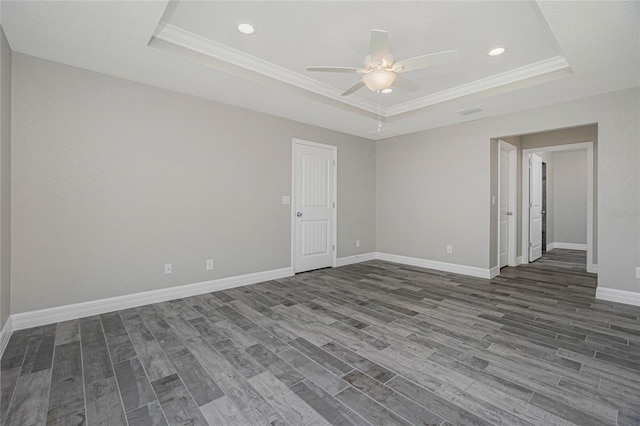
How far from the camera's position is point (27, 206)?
2.70 meters

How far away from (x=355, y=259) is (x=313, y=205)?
1529 mm

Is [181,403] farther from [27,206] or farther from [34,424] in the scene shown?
[27,206]

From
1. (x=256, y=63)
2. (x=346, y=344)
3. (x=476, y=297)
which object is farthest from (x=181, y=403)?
(x=476, y=297)

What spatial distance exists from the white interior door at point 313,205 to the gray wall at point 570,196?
6581mm

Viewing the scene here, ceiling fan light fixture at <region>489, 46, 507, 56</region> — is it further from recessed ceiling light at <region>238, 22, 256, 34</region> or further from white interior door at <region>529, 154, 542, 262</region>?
white interior door at <region>529, 154, 542, 262</region>

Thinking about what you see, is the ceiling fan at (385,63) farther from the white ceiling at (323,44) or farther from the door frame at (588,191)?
the door frame at (588,191)

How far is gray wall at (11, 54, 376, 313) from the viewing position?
274 centimetres

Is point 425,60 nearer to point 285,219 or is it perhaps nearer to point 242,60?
point 242,60

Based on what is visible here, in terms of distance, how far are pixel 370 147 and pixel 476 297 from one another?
3621 mm

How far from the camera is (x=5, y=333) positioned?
239 cm

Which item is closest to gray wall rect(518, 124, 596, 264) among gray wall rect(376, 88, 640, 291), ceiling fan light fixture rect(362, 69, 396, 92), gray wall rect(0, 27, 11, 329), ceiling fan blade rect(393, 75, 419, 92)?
gray wall rect(376, 88, 640, 291)

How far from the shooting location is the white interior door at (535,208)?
19.5 feet

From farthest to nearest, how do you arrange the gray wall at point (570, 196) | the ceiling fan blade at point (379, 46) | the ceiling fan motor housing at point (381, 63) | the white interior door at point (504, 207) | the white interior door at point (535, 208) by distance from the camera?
1. the gray wall at point (570, 196)
2. the white interior door at point (535, 208)
3. the white interior door at point (504, 207)
4. the ceiling fan motor housing at point (381, 63)
5. the ceiling fan blade at point (379, 46)

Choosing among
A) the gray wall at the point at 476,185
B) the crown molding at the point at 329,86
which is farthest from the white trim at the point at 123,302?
the gray wall at the point at 476,185
